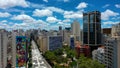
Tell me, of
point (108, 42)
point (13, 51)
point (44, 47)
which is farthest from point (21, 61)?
point (44, 47)

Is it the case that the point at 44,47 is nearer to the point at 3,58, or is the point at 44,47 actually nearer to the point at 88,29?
the point at 88,29

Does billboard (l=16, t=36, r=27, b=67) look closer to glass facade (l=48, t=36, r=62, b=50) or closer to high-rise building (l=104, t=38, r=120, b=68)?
high-rise building (l=104, t=38, r=120, b=68)

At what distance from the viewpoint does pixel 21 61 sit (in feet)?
54.8

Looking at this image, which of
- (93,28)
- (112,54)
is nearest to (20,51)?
(112,54)

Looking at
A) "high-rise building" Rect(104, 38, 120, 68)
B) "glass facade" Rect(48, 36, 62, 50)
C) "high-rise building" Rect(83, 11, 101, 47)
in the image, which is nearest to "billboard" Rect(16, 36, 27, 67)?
"high-rise building" Rect(104, 38, 120, 68)

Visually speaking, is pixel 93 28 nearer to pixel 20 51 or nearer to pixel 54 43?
pixel 54 43

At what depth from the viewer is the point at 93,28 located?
24906mm

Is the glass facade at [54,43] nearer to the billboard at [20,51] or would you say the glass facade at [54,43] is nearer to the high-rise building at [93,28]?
the high-rise building at [93,28]

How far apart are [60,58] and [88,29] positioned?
19.3ft

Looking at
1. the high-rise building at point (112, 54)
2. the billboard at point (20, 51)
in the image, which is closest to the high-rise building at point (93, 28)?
the high-rise building at point (112, 54)

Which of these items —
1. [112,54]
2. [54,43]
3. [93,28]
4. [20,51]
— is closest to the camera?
[112,54]

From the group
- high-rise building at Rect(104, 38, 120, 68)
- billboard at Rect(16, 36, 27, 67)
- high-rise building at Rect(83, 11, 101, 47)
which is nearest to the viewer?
high-rise building at Rect(104, 38, 120, 68)

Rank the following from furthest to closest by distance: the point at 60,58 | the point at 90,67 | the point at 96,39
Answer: the point at 96,39 → the point at 60,58 → the point at 90,67

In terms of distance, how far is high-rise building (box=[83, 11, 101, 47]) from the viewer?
24766mm
